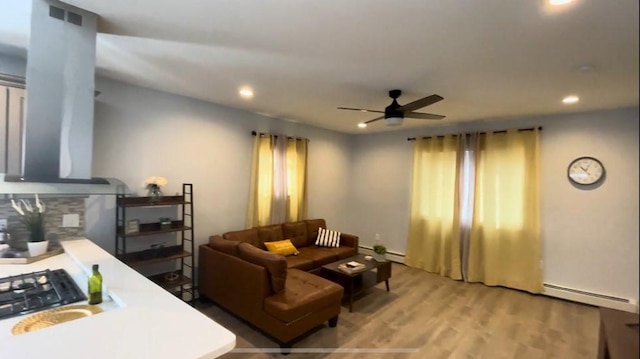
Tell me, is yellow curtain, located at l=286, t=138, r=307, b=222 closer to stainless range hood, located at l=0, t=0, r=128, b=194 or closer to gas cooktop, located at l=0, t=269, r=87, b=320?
stainless range hood, located at l=0, t=0, r=128, b=194

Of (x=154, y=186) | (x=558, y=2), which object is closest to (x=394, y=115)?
(x=558, y=2)

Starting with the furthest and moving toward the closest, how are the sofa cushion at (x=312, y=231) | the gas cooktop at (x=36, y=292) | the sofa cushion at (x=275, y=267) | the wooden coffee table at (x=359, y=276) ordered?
1. the sofa cushion at (x=312, y=231)
2. the wooden coffee table at (x=359, y=276)
3. the sofa cushion at (x=275, y=267)
4. the gas cooktop at (x=36, y=292)

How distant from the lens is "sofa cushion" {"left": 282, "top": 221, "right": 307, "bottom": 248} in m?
4.68

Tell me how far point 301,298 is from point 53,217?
221cm

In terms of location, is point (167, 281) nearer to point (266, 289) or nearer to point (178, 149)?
point (266, 289)

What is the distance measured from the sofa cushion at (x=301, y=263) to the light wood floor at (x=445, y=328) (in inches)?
30.7

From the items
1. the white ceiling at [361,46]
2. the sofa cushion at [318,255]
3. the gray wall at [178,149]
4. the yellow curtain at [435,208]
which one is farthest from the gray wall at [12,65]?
the yellow curtain at [435,208]

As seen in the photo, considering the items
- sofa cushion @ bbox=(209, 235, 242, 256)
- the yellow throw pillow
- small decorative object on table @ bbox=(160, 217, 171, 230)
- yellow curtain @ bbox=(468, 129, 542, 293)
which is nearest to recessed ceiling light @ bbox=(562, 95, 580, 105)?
yellow curtain @ bbox=(468, 129, 542, 293)

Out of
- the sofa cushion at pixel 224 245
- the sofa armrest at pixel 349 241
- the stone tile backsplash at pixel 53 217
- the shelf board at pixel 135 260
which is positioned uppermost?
the stone tile backsplash at pixel 53 217

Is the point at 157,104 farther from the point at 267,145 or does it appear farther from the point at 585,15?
the point at 585,15

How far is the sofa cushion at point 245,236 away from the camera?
12.7ft

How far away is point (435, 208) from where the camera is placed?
505 cm

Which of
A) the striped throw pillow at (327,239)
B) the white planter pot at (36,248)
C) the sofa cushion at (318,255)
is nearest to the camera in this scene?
the white planter pot at (36,248)

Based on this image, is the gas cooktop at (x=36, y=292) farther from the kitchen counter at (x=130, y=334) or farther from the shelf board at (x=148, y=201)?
the shelf board at (x=148, y=201)
